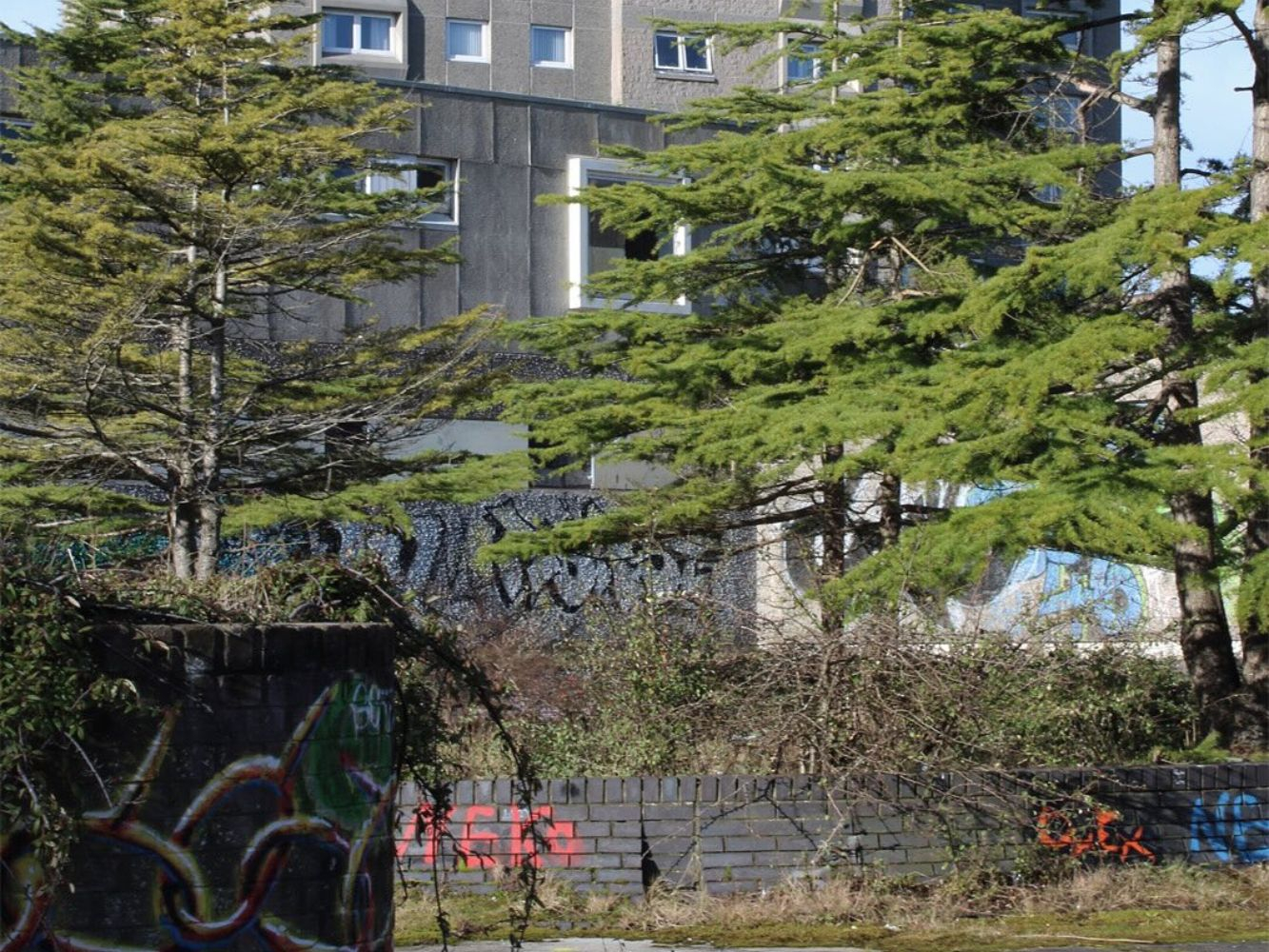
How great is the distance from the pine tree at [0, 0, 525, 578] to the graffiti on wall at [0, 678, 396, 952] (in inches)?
276

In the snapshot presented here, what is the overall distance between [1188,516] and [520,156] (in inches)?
608

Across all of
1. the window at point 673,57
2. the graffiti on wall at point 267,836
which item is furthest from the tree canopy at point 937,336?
the window at point 673,57

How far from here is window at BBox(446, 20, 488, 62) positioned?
28.9 meters

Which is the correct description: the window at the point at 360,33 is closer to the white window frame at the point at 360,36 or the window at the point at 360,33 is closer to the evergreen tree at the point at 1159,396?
the white window frame at the point at 360,36

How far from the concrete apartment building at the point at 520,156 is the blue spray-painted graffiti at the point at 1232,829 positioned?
7.80 meters

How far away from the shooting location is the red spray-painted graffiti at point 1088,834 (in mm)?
10141

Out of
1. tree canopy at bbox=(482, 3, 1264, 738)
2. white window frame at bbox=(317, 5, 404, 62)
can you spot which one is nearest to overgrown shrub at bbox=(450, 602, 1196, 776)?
tree canopy at bbox=(482, 3, 1264, 738)

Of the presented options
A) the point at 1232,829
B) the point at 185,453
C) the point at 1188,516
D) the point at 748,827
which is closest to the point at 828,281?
the point at 1188,516

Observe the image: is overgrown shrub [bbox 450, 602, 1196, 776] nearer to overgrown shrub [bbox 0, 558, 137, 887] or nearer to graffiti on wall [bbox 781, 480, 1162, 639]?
graffiti on wall [bbox 781, 480, 1162, 639]

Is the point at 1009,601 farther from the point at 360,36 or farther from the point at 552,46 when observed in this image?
the point at 360,36

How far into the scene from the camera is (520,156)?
2578 cm

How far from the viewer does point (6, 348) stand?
14.1m

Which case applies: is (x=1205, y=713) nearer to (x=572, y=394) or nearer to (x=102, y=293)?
(x=572, y=394)

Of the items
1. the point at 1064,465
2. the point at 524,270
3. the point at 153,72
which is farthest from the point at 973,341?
the point at 524,270
